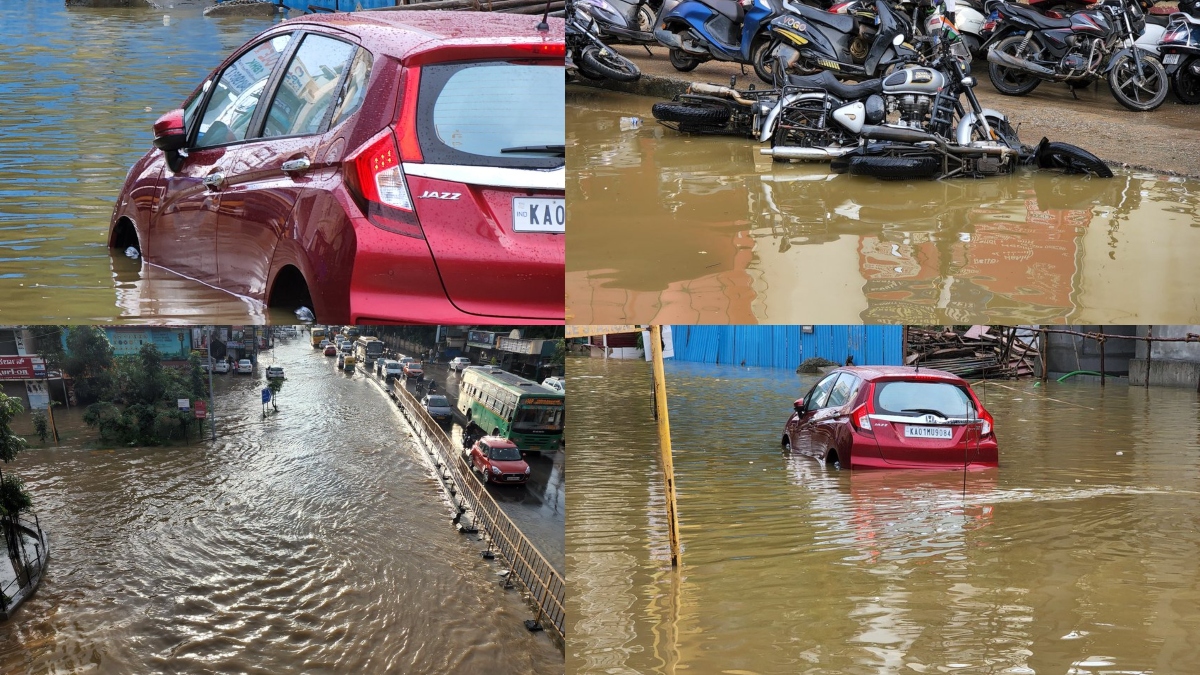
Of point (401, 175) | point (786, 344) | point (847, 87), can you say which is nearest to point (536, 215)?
point (401, 175)

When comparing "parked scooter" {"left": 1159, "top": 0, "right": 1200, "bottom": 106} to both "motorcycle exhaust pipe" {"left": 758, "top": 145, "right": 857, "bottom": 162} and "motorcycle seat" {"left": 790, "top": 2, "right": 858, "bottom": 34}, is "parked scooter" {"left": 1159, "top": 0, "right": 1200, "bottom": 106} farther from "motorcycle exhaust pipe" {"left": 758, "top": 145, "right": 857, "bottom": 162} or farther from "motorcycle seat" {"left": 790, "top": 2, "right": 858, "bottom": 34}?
"motorcycle exhaust pipe" {"left": 758, "top": 145, "right": 857, "bottom": 162}

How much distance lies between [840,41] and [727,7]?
89 centimetres

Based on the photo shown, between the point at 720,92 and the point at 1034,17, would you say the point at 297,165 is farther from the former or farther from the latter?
the point at 1034,17

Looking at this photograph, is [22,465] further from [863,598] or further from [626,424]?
[626,424]

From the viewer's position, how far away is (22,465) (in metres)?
2.55

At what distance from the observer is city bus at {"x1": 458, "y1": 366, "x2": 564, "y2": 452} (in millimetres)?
2594

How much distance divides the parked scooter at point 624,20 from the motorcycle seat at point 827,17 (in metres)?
1.15

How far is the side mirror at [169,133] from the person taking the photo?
256 centimetres

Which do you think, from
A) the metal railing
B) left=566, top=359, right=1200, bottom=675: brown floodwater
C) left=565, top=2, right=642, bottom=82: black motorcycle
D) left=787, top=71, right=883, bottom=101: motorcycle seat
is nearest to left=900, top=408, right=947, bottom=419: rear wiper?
left=566, top=359, right=1200, bottom=675: brown floodwater

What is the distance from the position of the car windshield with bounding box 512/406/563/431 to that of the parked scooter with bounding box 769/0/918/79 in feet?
16.2

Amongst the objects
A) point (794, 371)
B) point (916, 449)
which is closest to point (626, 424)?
point (794, 371)

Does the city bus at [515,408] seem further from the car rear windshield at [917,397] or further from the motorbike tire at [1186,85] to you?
the motorbike tire at [1186,85]

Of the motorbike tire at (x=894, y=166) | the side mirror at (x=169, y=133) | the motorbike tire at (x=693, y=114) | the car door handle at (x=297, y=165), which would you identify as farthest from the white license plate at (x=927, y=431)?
the side mirror at (x=169, y=133)

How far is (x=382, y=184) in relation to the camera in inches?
82.9
